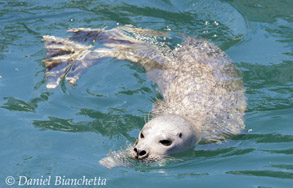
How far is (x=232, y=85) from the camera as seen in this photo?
6559mm

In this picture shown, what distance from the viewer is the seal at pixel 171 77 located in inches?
206

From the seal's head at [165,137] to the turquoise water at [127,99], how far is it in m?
0.12

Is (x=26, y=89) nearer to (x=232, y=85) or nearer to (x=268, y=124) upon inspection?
(x=232, y=85)

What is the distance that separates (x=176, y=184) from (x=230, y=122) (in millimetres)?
1637

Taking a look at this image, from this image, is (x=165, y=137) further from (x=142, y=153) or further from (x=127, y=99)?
(x=127, y=99)

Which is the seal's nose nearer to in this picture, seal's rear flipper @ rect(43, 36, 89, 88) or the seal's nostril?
the seal's nostril

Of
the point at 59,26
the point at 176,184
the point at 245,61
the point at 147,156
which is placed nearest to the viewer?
the point at 176,184

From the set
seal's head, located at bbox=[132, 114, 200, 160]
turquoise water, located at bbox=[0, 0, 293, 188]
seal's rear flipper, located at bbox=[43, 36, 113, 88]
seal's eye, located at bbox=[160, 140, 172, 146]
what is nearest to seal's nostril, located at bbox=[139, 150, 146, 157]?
seal's head, located at bbox=[132, 114, 200, 160]

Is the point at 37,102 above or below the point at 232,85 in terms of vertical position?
below

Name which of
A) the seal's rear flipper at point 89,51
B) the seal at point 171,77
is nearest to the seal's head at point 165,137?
the seal at point 171,77

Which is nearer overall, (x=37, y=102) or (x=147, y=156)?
(x=147, y=156)

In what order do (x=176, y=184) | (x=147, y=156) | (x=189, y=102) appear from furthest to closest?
(x=189, y=102) → (x=147, y=156) → (x=176, y=184)

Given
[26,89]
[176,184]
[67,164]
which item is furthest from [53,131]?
[176,184]

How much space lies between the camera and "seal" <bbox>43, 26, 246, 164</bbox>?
17.2 ft
